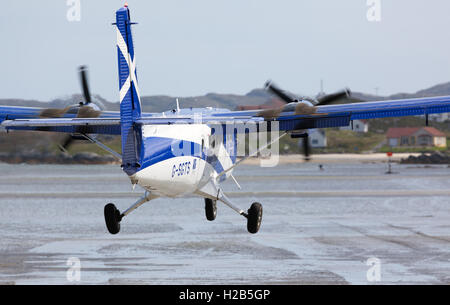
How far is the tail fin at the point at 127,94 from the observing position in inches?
942

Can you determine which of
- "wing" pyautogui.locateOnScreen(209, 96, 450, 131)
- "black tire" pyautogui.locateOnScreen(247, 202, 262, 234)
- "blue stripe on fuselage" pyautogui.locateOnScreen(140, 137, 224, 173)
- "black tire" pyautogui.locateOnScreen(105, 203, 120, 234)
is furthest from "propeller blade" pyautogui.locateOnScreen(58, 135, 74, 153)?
"black tire" pyautogui.locateOnScreen(247, 202, 262, 234)

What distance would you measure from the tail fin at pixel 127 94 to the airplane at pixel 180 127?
0.03 metres

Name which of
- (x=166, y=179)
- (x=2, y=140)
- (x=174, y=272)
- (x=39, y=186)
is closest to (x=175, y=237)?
(x=174, y=272)

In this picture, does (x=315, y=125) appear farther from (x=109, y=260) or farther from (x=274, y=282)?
(x=109, y=260)

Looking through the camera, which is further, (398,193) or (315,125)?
(398,193)

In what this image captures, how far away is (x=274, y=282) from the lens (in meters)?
49.4

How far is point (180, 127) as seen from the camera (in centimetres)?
2825

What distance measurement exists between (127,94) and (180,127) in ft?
14.2

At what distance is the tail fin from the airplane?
34mm

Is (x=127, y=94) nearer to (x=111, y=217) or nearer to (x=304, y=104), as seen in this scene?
(x=111, y=217)

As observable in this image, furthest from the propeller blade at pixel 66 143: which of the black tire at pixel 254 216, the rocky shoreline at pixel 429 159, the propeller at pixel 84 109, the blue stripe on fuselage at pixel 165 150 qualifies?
the rocky shoreline at pixel 429 159

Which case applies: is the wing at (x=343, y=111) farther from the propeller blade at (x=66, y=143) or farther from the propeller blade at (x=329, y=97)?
the propeller blade at (x=66, y=143)

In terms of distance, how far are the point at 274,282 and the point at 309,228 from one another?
27964 millimetres
